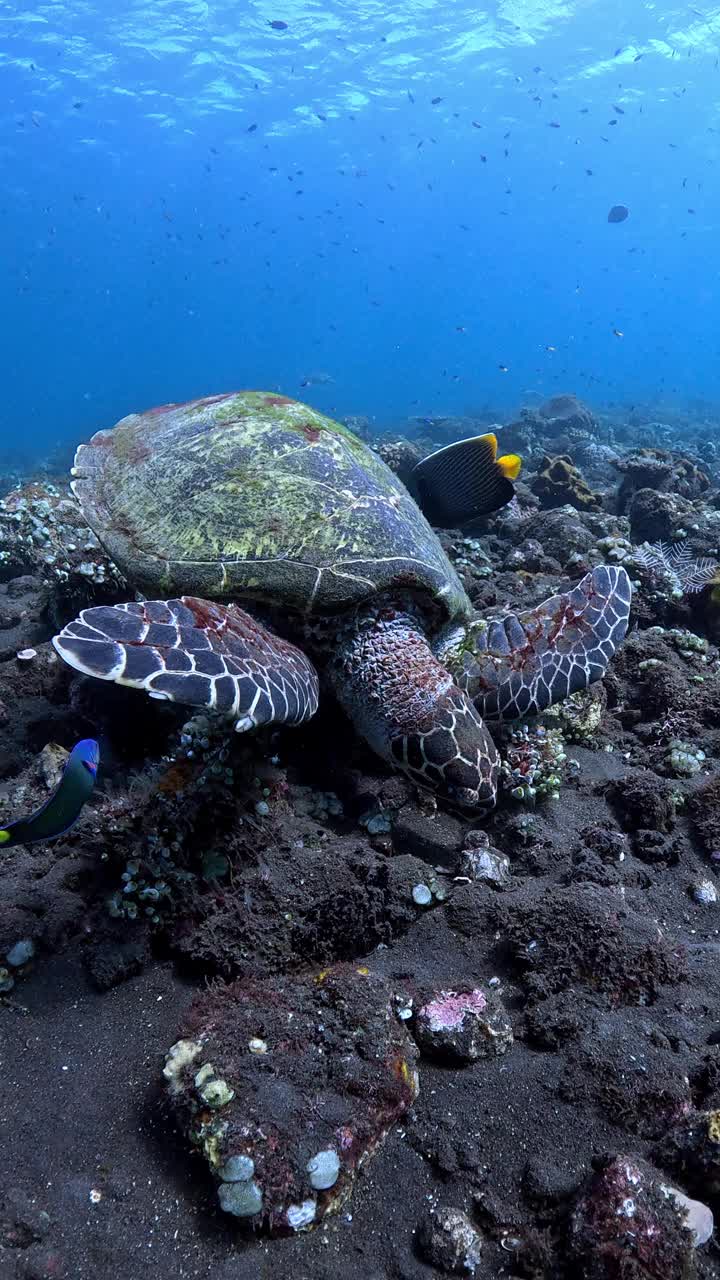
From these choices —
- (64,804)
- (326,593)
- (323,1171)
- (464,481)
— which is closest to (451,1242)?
(323,1171)

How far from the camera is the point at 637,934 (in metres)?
2.99

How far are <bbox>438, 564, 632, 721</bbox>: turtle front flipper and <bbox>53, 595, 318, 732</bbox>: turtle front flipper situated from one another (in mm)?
1535

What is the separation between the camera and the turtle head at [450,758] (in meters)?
3.79

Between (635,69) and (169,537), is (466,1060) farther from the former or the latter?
(635,69)

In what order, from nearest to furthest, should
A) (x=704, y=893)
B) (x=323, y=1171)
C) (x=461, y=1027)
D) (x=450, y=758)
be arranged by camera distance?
(x=323, y=1171)
(x=461, y=1027)
(x=704, y=893)
(x=450, y=758)

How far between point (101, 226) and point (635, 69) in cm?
10393

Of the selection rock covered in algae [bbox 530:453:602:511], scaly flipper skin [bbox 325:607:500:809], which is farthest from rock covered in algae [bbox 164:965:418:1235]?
rock covered in algae [bbox 530:453:602:511]

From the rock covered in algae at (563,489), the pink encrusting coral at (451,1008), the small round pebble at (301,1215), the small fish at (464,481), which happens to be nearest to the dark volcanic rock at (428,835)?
the pink encrusting coral at (451,1008)

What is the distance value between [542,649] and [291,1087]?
11.0 feet

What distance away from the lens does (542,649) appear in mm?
4734

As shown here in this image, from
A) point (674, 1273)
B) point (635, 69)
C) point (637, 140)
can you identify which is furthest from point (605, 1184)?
point (637, 140)

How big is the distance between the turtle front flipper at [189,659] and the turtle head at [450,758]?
0.71 metres

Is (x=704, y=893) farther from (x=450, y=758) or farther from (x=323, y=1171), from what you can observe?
(x=323, y=1171)

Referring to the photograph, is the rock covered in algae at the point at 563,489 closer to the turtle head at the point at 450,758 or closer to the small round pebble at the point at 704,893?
the turtle head at the point at 450,758
